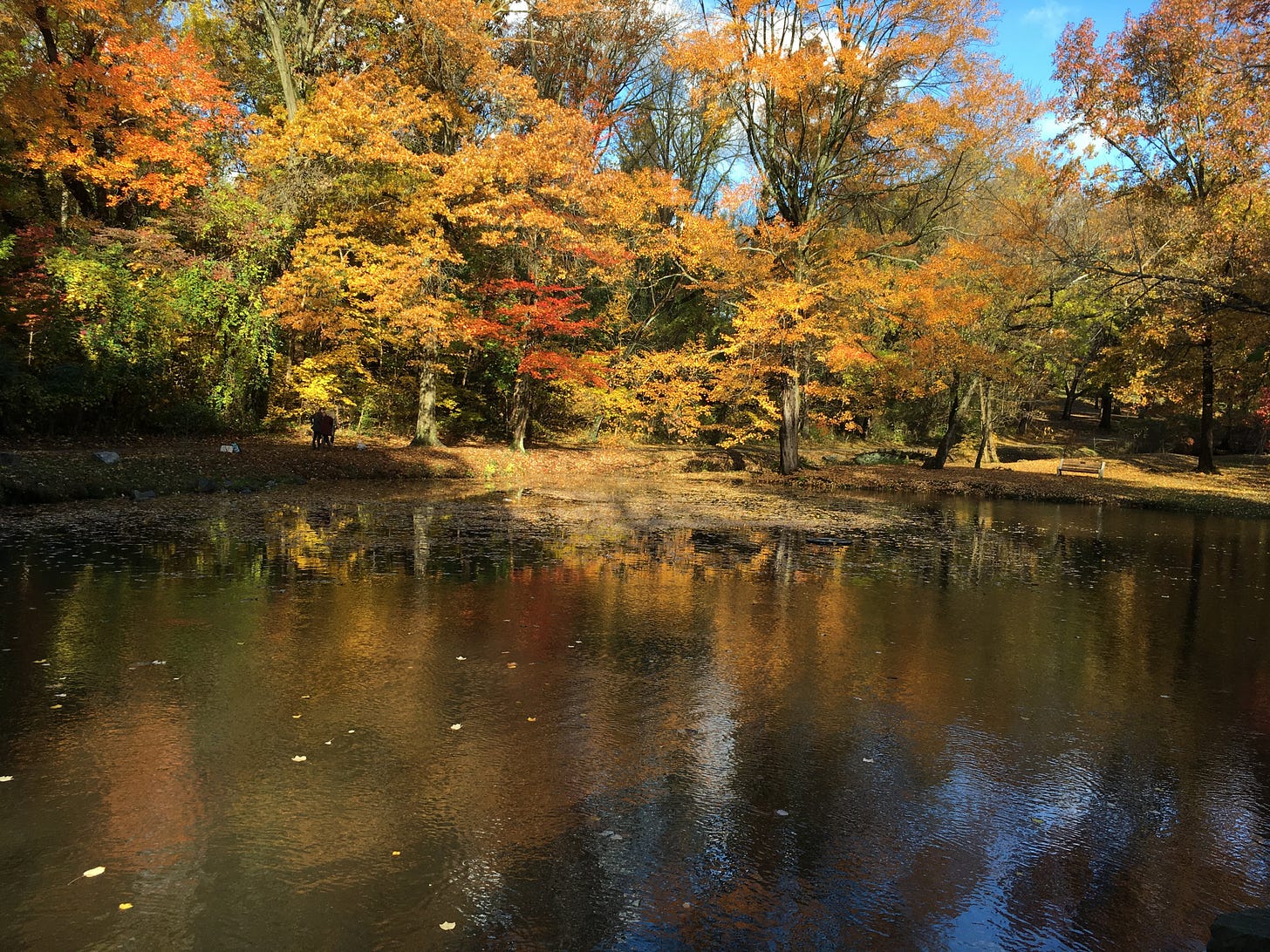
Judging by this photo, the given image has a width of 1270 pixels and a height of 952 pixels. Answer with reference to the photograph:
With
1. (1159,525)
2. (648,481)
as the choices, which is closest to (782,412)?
(648,481)

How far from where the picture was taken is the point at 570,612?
8.49 metres

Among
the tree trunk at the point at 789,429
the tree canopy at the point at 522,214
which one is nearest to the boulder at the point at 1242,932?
the tree canopy at the point at 522,214

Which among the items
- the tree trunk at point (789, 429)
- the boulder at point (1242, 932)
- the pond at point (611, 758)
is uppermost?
the tree trunk at point (789, 429)

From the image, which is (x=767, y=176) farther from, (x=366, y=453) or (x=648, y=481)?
(x=366, y=453)

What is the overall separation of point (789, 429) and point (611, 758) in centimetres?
2084

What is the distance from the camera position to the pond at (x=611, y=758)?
3498mm

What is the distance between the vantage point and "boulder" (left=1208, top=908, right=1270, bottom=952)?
2.92 metres

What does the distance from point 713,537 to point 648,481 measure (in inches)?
386

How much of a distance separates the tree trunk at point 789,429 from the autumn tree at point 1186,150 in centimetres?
863

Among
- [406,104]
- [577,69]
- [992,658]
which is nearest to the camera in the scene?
[992,658]

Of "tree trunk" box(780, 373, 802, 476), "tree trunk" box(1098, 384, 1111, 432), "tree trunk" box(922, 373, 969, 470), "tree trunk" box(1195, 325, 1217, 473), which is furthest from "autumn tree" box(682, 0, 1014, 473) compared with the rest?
"tree trunk" box(1098, 384, 1111, 432)

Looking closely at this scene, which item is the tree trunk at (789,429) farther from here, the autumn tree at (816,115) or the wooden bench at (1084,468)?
the wooden bench at (1084,468)

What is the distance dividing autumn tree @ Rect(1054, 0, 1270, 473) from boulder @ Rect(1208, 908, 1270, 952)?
18.5 m

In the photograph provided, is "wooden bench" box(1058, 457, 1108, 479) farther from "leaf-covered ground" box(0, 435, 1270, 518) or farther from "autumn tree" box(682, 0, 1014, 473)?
"autumn tree" box(682, 0, 1014, 473)
